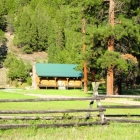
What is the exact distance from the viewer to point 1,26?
143m

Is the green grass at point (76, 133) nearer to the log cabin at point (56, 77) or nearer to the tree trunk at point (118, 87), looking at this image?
the tree trunk at point (118, 87)

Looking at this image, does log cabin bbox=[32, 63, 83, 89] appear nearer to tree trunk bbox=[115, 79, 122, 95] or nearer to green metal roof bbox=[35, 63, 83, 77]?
green metal roof bbox=[35, 63, 83, 77]

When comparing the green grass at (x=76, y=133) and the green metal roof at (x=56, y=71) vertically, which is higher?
the green metal roof at (x=56, y=71)

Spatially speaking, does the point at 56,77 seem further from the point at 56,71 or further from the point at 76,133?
the point at 76,133

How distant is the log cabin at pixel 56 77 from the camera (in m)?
62.5

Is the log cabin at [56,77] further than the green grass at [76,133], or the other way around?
the log cabin at [56,77]

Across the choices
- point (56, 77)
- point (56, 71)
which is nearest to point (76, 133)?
point (56, 77)

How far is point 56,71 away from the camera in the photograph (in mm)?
63531

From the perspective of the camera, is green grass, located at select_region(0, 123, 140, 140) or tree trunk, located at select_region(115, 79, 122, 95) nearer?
green grass, located at select_region(0, 123, 140, 140)

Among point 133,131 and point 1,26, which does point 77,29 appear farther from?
point 1,26

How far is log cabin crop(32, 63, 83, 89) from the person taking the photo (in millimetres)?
62453

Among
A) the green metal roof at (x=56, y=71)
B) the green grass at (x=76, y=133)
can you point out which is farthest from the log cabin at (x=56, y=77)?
the green grass at (x=76, y=133)

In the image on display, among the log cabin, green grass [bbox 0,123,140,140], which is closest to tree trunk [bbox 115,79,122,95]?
green grass [bbox 0,123,140,140]

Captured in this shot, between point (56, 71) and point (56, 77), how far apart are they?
4.06 ft
